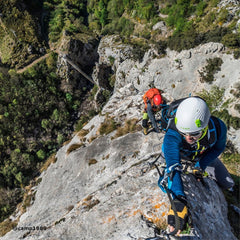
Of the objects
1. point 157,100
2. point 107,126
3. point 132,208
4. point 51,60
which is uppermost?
point 51,60

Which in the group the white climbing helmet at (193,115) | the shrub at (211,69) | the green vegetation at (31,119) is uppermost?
the white climbing helmet at (193,115)

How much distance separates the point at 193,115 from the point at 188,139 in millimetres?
885

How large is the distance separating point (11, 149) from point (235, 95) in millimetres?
47329

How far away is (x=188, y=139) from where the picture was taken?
4418mm

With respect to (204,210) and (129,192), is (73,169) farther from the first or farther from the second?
(204,210)

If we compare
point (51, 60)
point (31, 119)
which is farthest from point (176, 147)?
point (51, 60)

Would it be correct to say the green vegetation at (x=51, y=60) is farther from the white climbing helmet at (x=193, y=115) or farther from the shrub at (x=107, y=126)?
the white climbing helmet at (x=193, y=115)

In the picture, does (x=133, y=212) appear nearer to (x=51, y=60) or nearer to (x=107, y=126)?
(x=107, y=126)

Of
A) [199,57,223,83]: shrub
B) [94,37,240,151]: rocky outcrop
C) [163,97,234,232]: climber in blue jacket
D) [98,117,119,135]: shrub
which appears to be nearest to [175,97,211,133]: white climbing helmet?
[163,97,234,232]: climber in blue jacket

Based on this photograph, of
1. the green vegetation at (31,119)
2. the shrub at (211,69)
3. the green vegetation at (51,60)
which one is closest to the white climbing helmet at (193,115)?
the green vegetation at (51,60)

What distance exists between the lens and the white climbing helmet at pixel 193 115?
386 cm

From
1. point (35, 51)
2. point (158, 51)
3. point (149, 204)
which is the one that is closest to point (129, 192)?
point (149, 204)

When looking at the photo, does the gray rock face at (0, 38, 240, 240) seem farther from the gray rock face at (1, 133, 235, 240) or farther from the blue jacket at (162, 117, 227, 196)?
the blue jacket at (162, 117, 227, 196)

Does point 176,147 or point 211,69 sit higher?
point 176,147
